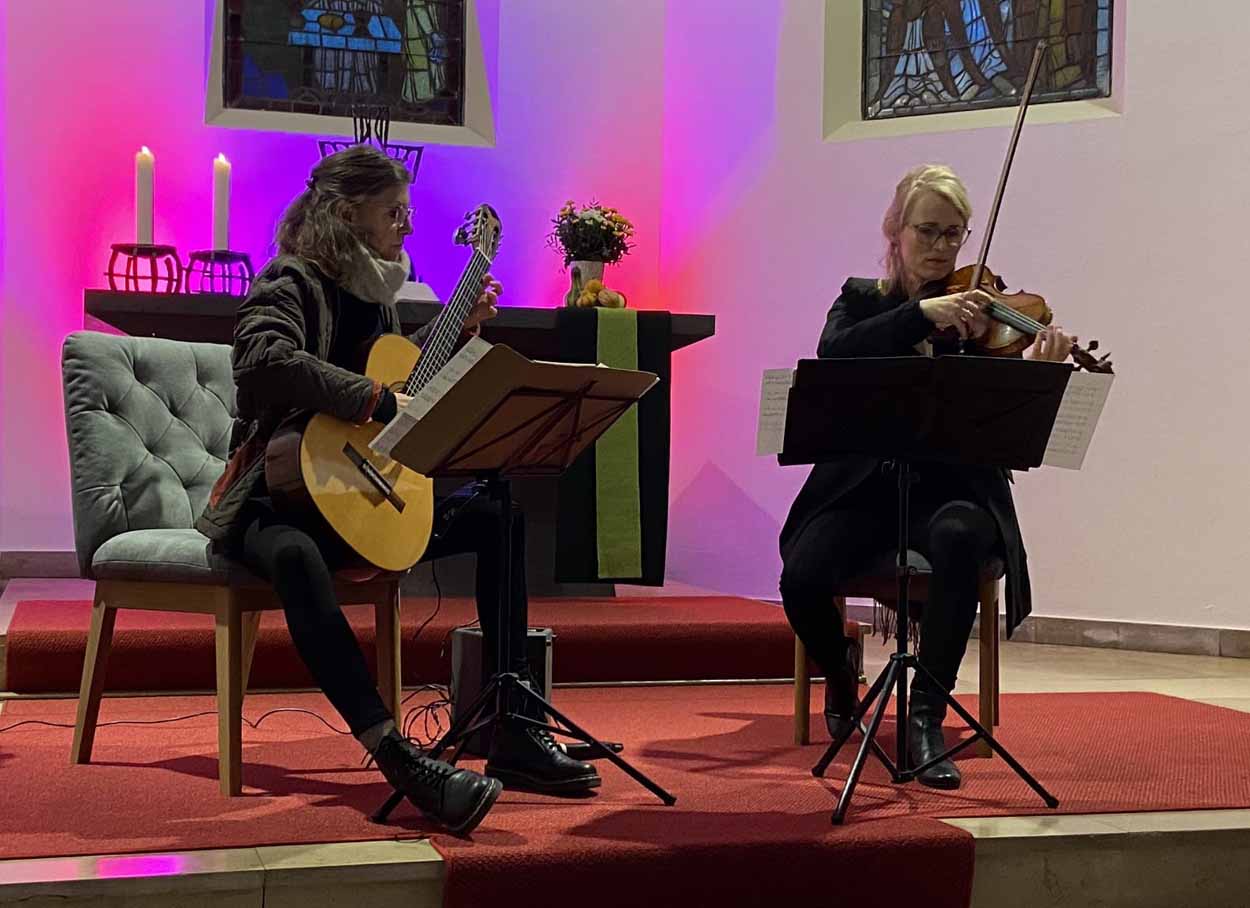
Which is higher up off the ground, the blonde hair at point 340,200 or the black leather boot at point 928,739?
the blonde hair at point 340,200

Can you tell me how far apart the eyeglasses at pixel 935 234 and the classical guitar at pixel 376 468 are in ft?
2.88

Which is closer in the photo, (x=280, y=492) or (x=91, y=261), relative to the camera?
(x=280, y=492)

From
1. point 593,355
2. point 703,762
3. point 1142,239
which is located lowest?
point 703,762

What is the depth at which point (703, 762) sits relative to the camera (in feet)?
9.72

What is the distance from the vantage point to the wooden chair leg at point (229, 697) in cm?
259

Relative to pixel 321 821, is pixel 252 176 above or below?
above

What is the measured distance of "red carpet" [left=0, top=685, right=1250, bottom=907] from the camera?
2219 mm

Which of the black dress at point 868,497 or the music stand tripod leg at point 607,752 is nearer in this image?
the music stand tripod leg at point 607,752

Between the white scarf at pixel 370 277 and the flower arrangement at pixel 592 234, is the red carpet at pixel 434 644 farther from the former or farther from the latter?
the flower arrangement at pixel 592 234

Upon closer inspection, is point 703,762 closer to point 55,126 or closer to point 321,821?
point 321,821

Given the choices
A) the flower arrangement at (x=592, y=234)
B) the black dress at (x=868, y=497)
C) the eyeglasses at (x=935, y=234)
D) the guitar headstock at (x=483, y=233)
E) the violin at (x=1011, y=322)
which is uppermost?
the flower arrangement at (x=592, y=234)

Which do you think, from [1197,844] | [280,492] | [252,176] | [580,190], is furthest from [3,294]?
[1197,844]

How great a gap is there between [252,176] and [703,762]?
3482 mm

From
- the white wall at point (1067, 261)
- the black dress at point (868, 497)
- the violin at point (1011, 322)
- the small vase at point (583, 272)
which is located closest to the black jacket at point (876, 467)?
the black dress at point (868, 497)
